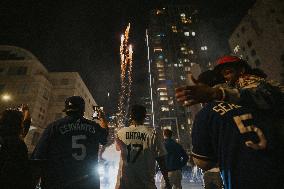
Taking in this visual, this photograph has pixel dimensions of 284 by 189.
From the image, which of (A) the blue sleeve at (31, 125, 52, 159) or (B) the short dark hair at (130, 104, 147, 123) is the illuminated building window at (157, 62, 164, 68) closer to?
(B) the short dark hair at (130, 104, 147, 123)

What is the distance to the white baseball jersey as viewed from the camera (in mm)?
3709

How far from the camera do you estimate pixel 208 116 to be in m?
1.99

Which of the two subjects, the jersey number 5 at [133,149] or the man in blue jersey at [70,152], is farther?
the jersey number 5 at [133,149]

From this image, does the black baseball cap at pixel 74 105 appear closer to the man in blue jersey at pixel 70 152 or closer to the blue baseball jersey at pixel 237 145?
the man in blue jersey at pixel 70 152

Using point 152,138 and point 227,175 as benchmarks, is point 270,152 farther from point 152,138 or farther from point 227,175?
point 152,138

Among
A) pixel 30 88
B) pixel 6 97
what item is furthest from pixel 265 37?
pixel 6 97

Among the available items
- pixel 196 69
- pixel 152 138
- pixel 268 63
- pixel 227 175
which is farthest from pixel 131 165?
pixel 268 63

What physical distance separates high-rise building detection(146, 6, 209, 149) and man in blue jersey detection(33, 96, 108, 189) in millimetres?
89649

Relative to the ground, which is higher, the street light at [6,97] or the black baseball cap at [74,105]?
the street light at [6,97]

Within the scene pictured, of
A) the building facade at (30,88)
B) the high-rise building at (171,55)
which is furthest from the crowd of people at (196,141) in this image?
the high-rise building at (171,55)

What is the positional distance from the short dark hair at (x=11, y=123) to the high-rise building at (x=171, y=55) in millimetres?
90093

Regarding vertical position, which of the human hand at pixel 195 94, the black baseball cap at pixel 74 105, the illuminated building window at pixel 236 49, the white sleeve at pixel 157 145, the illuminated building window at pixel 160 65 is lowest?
the white sleeve at pixel 157 145

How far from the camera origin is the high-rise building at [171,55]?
9969cm

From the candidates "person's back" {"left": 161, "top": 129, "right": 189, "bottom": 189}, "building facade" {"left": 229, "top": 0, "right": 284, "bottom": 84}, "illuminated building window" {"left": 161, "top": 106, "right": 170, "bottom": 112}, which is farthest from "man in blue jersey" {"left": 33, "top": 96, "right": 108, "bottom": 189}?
"illuminated building window" {"left": 161, "top": 106, "right": 170, "bottom": 112}
